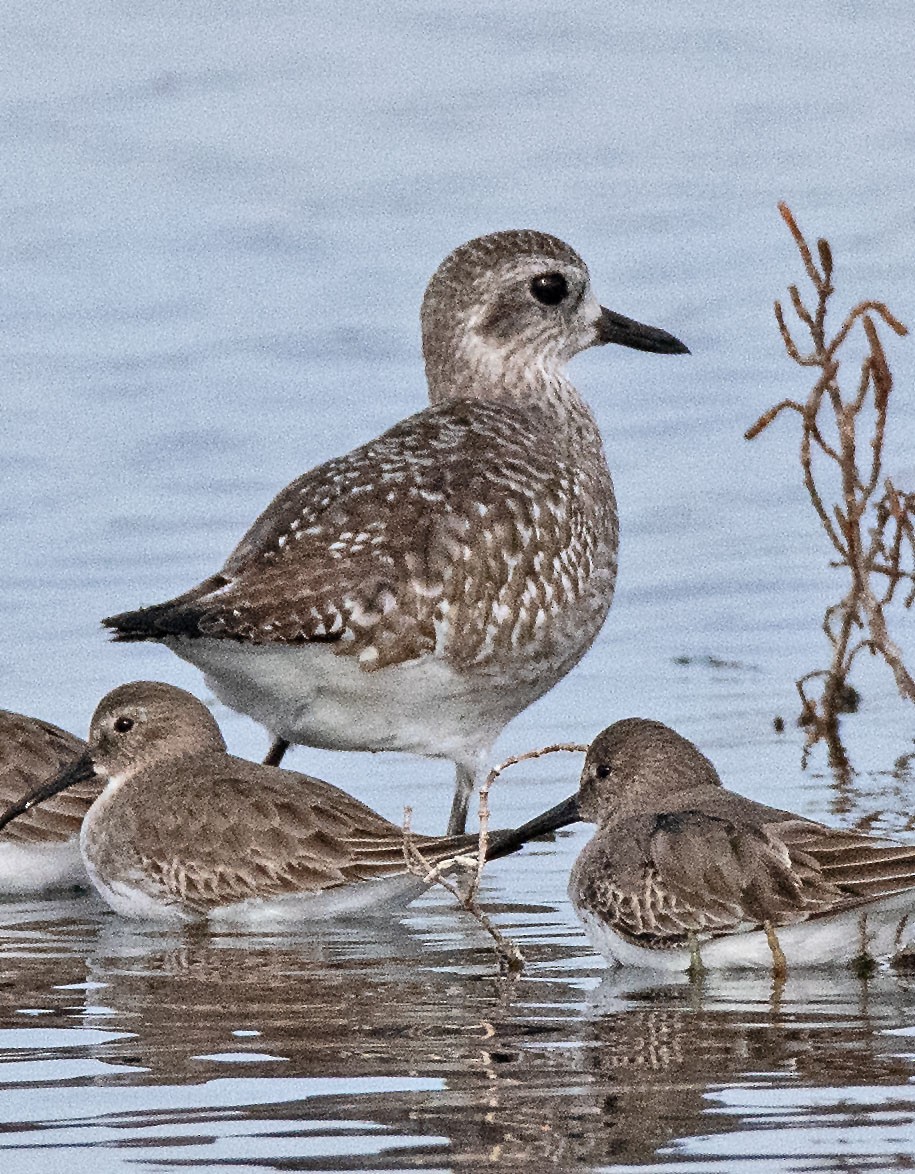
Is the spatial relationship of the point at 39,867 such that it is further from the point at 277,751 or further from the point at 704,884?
the point at 704,884

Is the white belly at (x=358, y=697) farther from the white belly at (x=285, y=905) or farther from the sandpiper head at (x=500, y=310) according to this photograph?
the sandpiper head at (x=500, y=310)

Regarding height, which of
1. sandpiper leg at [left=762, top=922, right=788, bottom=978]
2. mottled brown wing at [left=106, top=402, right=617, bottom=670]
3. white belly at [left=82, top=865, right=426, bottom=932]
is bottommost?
sandpiper leg at [left=762, top=922, right=788, bottom=978]

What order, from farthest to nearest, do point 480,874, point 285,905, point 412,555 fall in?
point 412,555 → point 285,905 → point 480,874

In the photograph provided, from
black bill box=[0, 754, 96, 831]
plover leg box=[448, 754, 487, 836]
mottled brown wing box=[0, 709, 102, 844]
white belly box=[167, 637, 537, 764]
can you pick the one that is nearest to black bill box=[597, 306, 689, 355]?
white belly box=[167, 637, 537, 764]

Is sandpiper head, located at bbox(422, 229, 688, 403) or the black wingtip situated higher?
sandpiper head, located at bbox(422, 229, 688, 403)

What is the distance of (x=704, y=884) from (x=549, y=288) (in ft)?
14.6

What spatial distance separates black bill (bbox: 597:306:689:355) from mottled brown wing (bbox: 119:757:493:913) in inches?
140

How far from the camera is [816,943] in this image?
821 cm

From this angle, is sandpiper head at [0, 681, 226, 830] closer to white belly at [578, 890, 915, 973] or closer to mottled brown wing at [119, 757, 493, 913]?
mottled brown wing at [119, 757, 493, 913]

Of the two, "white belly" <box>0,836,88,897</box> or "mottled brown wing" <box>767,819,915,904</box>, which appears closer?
"mottled brown wing" <box>767,819,915,904</box>

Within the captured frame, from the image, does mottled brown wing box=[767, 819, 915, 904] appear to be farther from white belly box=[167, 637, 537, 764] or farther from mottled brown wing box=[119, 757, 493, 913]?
white belly box=[167, 637, 537, 764]

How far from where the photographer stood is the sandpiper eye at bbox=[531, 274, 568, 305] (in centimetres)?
1227

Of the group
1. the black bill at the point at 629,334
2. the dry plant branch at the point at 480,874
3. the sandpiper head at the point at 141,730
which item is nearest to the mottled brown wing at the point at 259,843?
the dry plant branch at the point at 480,874

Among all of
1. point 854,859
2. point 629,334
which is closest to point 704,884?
point 854,859
